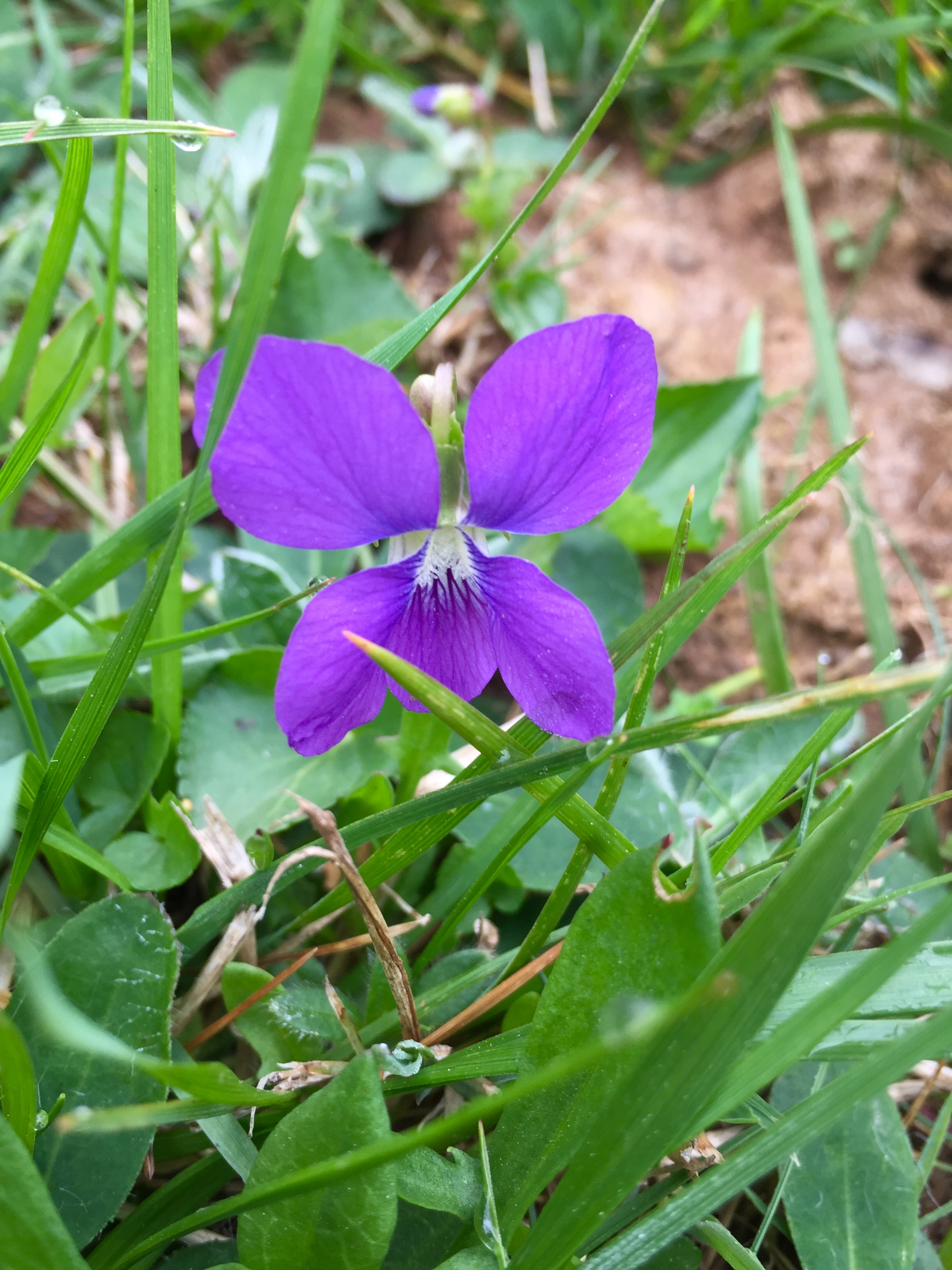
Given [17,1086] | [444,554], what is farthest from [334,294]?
[17,1086]

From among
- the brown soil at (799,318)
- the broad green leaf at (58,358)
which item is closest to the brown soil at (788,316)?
the brown soil at (799,318)

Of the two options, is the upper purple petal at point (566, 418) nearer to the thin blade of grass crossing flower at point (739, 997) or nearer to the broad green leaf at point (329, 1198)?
the thin blade of grass crossing flower at point (739, 997)

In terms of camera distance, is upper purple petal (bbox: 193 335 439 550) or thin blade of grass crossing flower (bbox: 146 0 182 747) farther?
thin blade of grass crossing flower (bbox: 146 0 182 747)

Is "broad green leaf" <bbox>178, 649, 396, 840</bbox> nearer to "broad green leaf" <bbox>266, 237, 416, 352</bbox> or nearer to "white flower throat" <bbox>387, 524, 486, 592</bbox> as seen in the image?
"white flower throat" <bbox>387, 524, 486, 592</bbox>

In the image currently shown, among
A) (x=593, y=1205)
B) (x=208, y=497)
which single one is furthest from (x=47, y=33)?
(x=593, y=1205)

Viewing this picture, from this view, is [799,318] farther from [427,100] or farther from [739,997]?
[739,997]

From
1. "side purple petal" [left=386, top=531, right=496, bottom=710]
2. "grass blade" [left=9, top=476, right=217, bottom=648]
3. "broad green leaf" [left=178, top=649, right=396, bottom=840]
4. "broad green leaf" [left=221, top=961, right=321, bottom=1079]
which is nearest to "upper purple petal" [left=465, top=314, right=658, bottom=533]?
"side purple petal" [left=386, top=531, right=496, bottom=710]

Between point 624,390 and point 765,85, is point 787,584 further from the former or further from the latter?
point 765,85
